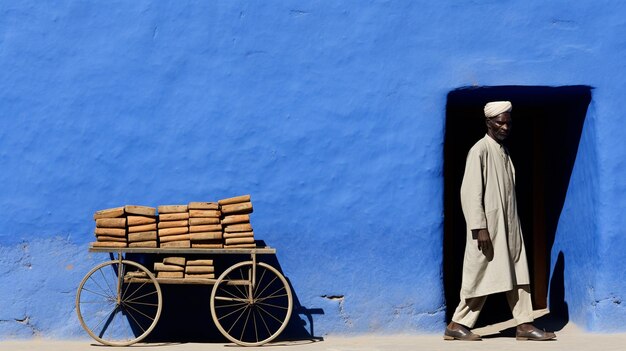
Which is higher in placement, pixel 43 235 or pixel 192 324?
pixel 43 235

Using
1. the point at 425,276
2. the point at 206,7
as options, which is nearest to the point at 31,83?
the point at 206,7

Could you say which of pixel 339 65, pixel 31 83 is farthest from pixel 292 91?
pixel 31 83

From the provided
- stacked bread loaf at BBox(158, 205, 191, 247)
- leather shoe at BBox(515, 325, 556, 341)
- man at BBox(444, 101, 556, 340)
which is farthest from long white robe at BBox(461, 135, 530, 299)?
stacked bread loaf at BBox(158, 205, 191, 247)

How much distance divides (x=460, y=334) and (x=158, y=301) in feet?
7.05

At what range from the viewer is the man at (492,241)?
805 centimetres

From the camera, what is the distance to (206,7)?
8.37 metres

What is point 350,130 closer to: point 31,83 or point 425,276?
point 425,276

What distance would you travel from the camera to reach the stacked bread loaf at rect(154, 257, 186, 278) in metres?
7.94

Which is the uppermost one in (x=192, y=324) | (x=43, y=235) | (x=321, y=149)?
(x=321, y=149)

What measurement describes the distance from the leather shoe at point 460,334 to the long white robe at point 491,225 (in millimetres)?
250

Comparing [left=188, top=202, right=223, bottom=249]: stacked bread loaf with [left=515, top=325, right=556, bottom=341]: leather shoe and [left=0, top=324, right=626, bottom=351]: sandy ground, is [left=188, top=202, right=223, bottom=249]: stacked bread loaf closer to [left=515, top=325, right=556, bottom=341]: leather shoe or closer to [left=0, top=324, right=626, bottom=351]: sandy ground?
[left=0, top=324, right=626, bottom=351]: sandy ground

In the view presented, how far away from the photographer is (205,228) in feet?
25.9

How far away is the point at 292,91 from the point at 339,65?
396 mm

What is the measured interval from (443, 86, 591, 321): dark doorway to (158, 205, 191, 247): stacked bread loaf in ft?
7.21
